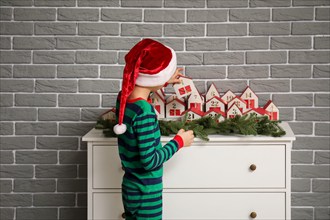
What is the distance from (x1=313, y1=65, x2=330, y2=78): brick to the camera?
3152 millimetres

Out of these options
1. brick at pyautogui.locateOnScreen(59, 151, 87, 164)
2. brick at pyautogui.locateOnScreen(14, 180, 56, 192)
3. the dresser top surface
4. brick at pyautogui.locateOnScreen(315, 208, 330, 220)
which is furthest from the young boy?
brick at pyautogui.locateOnScreen(315, 208, 330, 220)

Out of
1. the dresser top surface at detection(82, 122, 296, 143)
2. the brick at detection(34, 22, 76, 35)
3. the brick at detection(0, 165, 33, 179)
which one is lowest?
Result: the brick at detection(0, 165, 33, 179)

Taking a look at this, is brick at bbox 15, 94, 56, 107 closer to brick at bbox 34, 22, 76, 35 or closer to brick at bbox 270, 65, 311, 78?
brick at bbox 34, 22, 76, 35

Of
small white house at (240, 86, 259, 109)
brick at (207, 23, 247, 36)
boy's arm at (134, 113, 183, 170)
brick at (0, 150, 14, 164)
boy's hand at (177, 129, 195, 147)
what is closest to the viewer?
boy's arm at (134, 113, 183, 170)

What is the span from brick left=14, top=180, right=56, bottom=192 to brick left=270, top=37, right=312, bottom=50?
1.61m

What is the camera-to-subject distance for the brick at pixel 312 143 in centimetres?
319

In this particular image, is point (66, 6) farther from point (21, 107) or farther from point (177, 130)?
point (177, 130)

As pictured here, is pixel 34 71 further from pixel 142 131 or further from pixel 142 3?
pixel 142 131

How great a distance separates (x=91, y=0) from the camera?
10.3 feet

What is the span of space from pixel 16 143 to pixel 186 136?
129cm

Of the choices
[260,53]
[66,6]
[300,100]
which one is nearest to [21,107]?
[66,6]

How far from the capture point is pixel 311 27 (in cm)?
313

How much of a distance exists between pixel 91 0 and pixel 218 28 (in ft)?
2.57

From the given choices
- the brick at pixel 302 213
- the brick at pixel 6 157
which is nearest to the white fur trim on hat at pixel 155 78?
the brick at pixel 6 157
